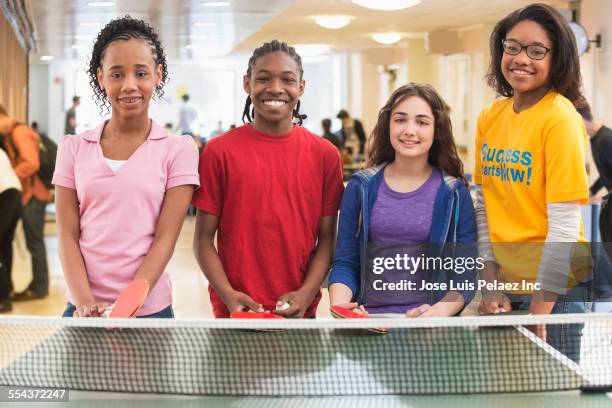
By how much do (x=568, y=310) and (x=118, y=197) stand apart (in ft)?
3.72

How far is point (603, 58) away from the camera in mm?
10445

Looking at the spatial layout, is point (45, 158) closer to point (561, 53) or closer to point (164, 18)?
point (164, 18)

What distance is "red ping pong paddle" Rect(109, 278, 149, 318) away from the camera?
2.05 metres

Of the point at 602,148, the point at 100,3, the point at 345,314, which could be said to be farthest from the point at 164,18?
the point at 345,314

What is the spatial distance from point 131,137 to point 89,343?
547mm

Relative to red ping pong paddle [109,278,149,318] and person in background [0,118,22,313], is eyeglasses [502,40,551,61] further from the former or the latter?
person in background [0,118,22,313]

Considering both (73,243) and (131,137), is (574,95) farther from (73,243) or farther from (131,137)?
(73,243)

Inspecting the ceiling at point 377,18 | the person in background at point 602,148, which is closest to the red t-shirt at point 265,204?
the person in background at point 602,148

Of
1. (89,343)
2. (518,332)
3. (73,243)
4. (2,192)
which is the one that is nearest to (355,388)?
(518,332)

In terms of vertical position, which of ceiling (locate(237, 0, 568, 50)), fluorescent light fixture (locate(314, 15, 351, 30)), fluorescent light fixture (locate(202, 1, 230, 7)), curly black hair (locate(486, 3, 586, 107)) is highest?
ceiling (locate(237, 0, 568, 50))

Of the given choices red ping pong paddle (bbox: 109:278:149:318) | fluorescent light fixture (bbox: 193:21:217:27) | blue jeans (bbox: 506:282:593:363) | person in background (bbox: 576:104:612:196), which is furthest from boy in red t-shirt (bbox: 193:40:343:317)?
fluorescent light fixture (bbox: 193:21:217:27)

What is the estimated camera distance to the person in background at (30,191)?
8.46m

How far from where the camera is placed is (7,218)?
344 inches

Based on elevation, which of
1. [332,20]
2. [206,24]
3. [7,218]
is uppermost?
[332,20]
